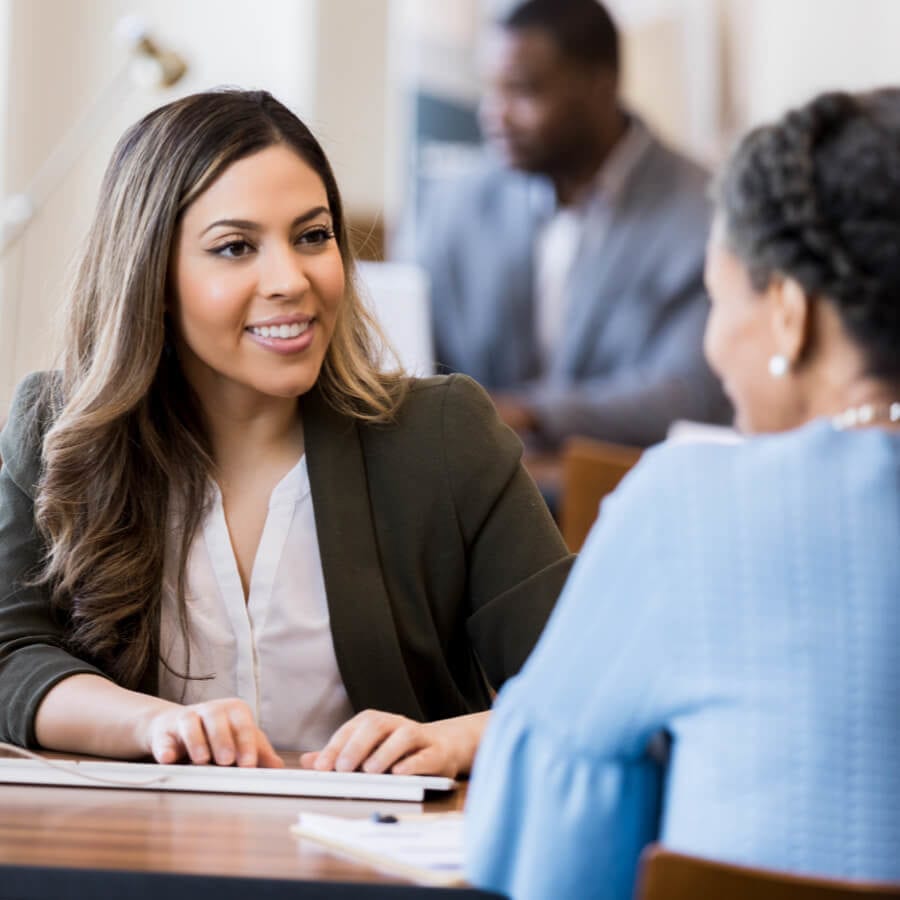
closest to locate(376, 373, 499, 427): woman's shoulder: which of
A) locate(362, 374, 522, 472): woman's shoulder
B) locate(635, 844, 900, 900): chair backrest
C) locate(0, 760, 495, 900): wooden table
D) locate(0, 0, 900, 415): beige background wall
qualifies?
locate(362, 374, 522, 472): woman's shoulder

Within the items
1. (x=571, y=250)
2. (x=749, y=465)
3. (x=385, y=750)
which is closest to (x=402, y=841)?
(x=385, y=750)

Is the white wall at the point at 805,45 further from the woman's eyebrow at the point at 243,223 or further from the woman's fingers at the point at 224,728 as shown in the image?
the woman's fingers at the point at 224,728

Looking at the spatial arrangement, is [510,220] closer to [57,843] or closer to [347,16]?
[347,16]

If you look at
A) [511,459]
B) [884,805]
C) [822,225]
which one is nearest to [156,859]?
[884,805]

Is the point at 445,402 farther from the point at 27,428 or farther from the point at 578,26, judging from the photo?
the point at 578,26

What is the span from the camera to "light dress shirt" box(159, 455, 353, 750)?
6.21ft

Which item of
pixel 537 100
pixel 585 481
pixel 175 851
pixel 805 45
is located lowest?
pixel 175 851

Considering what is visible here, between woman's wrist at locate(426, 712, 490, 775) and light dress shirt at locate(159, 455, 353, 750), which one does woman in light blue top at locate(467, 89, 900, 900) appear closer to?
woman's wrist at locate(426, 712, 490, 775)

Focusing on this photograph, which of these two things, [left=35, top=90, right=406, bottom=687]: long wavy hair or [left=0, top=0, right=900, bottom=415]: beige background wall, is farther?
[left=0, top=0, right=900, bottom=415]: beige background wall

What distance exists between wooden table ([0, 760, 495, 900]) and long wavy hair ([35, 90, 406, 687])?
1.51ft

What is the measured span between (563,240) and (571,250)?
0.20 feet

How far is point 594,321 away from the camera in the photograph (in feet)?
19.6

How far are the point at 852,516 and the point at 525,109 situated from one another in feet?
17.5

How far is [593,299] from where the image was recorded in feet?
19.6
